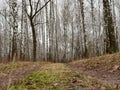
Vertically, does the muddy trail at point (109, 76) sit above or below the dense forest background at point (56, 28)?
below

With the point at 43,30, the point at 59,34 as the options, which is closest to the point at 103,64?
the point at 43,30

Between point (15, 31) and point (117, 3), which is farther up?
point (117, 3)

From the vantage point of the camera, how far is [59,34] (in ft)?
209

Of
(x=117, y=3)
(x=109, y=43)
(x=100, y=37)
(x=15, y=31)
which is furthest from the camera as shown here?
(x=117, y=3)

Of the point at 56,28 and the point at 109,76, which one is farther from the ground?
the point at 56,28

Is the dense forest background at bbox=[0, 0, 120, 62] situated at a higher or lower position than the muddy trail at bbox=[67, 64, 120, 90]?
higher

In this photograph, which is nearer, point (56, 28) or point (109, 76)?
point (109, 76)

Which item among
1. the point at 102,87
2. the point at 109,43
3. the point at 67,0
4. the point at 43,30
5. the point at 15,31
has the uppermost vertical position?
the point at 67,0

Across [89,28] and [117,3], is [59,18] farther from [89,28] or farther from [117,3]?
[117,3]

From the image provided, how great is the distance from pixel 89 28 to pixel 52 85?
197ft

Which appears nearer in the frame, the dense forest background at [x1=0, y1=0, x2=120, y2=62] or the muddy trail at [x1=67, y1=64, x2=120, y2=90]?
the muddy trail at [x1=67, y1=64, x2=120, y2=90]

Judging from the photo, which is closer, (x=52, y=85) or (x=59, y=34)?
(x=52, y=85)

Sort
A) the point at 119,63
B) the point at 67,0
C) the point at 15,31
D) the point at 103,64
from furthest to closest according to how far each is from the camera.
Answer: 1. the point at 67,0
2. the point at 15,31
3. the point at 103,64
4. the point at 119,63

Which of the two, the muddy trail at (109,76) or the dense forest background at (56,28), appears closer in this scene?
the muddy trail at (109,76)
